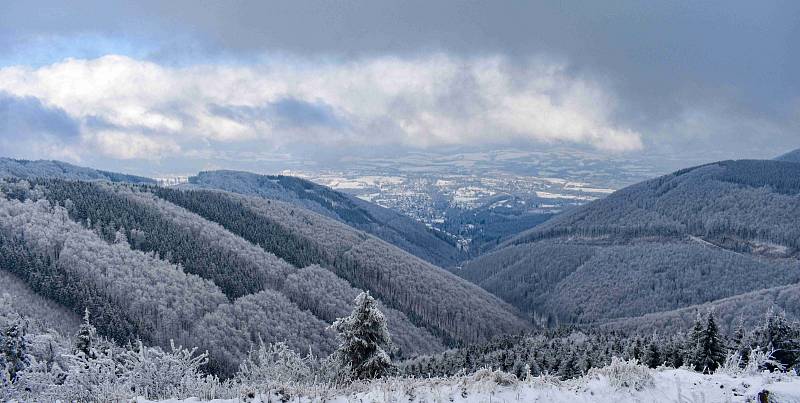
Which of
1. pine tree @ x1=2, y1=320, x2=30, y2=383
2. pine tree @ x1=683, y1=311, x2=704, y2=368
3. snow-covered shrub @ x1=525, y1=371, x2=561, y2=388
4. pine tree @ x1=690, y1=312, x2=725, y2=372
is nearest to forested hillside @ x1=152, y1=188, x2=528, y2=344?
pine tree @ x1=683, y1=311, x2=704, y2=368

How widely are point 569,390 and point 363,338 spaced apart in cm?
2271

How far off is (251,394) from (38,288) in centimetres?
9619

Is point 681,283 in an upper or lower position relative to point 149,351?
lower

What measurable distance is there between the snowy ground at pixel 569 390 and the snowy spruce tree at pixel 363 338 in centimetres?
2088

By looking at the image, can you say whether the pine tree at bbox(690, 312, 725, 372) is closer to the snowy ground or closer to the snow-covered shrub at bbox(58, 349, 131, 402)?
the snowy ground

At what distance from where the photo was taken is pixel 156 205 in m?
153

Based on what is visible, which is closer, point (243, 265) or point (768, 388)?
point (768, 388)

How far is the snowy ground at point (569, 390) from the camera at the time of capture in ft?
39.0

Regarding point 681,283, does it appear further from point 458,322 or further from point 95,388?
point 95,388

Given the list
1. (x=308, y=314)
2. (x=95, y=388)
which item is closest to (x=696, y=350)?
(x=95, y=388)

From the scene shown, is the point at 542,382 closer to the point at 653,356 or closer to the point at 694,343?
the point at 694,343

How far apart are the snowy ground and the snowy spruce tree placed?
20.9 metres

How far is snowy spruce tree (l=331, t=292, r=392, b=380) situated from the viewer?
33.3 meters

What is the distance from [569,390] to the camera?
41.5 ft
